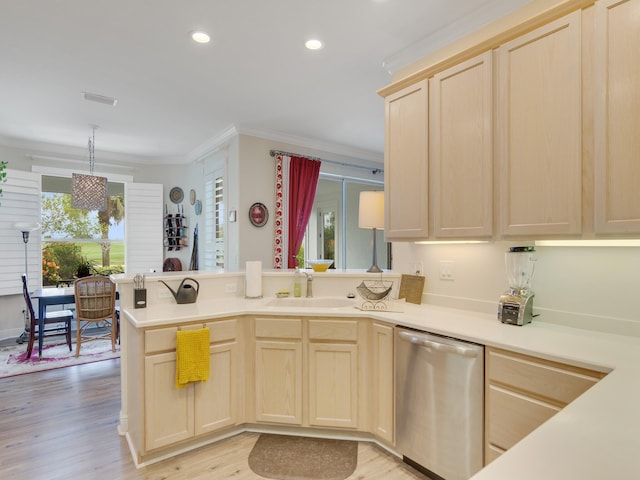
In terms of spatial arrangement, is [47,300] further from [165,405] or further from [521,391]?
[521,391]

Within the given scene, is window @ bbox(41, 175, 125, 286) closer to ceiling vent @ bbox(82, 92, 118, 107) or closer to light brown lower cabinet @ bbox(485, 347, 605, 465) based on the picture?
ceiling vent @ bbox(82, 92, 118, 107)

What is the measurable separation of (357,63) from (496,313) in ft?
Result: 7.57

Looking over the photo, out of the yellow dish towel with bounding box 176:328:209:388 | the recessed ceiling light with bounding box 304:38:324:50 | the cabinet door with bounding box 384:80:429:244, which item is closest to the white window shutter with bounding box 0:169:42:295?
the yellow dish towel with bounding box 176:328:209:388

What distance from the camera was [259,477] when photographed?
214 cm

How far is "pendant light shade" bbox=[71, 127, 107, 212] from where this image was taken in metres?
4.71

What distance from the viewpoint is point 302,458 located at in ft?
7.64

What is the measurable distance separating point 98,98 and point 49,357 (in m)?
3.11

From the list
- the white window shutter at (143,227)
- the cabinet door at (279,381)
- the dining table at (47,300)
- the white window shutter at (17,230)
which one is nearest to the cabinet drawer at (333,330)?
the cabinet door at (279,381)

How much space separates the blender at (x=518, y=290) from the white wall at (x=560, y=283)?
8 cm

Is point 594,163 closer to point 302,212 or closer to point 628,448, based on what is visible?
point 628,448

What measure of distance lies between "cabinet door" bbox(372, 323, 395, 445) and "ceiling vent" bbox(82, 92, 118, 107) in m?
3.62

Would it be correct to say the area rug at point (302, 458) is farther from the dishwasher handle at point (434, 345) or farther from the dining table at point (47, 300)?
the dining table at point (47, 300)

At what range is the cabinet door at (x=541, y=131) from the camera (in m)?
1.81

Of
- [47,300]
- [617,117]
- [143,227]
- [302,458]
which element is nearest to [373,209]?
[617,117]
